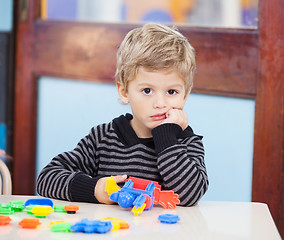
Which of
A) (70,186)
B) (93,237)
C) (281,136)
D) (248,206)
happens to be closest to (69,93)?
(281,136)

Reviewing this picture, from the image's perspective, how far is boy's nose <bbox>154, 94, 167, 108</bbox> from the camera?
1.13 metres

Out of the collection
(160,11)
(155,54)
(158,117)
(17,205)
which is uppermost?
(160,11)

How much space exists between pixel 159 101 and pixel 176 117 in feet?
0.17

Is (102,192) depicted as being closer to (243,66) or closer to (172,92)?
(172,92)

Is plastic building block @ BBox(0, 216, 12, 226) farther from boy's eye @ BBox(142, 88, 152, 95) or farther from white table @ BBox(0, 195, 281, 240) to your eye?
boy's eye @ BBox(142, 88, 152, 95)

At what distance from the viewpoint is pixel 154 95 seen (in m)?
1.14

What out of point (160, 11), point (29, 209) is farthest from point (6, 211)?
point (160, 11)

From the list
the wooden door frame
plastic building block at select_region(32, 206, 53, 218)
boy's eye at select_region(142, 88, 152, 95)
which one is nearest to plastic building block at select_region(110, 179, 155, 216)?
plastic building block at select_region(32, 206, 53, 218)

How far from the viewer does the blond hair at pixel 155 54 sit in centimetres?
114

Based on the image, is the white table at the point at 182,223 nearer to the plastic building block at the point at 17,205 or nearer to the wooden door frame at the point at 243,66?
the plastic building block at the point at 17,205

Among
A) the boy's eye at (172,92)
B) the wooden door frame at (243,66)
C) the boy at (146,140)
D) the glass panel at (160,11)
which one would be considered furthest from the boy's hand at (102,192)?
the glass panel at (160,11)

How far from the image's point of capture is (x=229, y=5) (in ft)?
5.94

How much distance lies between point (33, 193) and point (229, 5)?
1.07 m

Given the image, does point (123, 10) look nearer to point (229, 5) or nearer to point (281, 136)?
point (229, 5)
